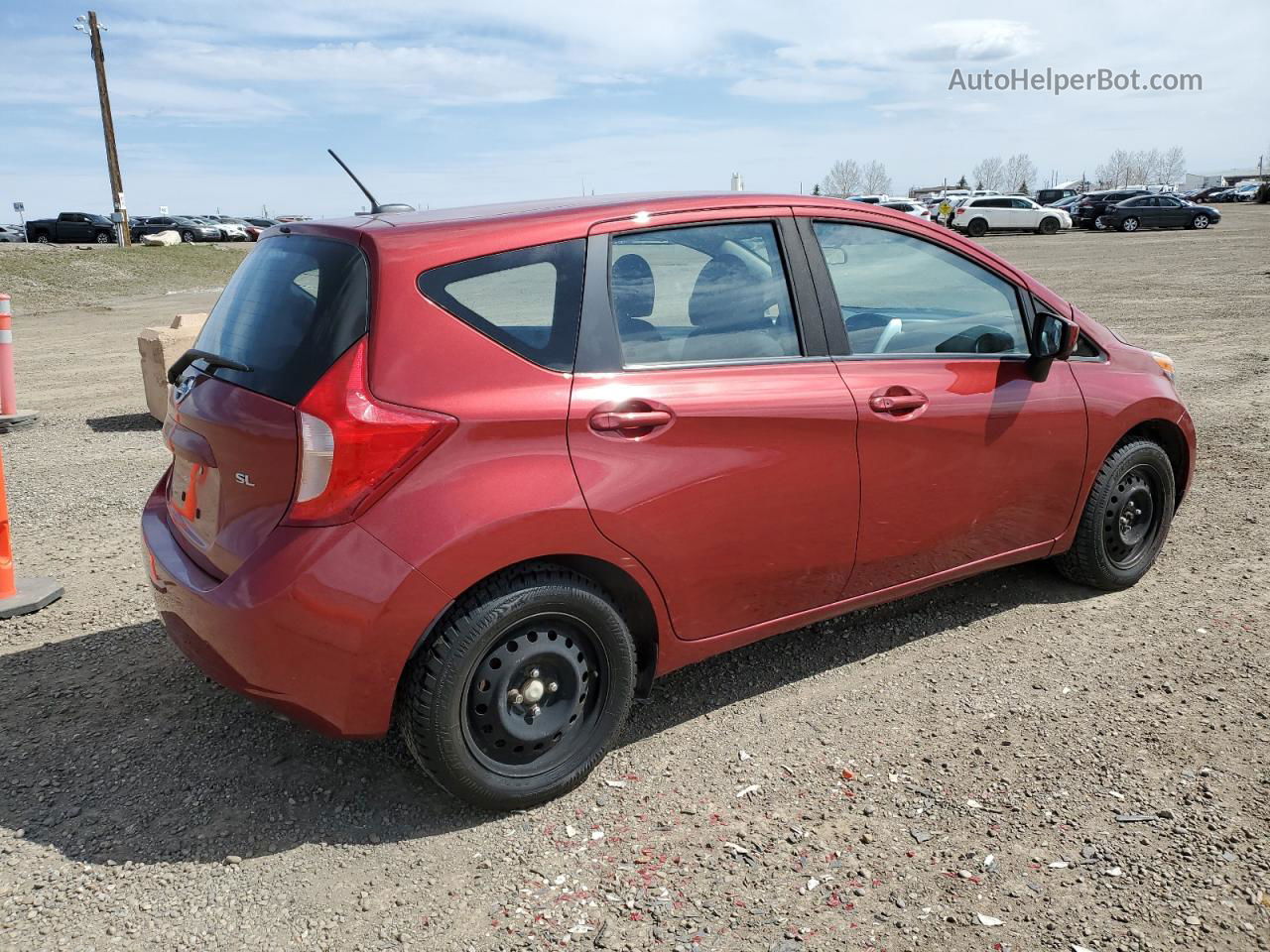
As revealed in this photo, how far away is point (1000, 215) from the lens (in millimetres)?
45062

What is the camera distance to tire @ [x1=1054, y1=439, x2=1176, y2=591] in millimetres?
4449

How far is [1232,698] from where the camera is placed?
12.1 ft

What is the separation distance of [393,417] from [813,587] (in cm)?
163

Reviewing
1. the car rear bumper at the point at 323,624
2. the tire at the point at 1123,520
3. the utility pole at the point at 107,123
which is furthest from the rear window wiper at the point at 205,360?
the utility pole at the point at 107,123

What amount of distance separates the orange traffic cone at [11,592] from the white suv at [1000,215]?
44441 millimetres

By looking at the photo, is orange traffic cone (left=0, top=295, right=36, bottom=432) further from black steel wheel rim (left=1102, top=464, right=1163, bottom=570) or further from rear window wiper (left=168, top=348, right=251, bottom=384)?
black steel wheel rim (left=1102, top=464, right=1163, bottom=570)

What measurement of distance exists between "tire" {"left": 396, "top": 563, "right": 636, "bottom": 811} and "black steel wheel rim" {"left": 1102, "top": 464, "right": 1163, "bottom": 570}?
244 cm

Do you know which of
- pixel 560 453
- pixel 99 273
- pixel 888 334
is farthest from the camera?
pixel 99 273

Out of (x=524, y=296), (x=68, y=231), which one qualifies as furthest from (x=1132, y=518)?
(x=68, y=231)

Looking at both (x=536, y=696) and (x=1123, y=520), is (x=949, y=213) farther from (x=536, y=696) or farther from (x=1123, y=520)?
(x=536, y=696)

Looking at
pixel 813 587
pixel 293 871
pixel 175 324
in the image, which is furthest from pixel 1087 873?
pixel 175 324

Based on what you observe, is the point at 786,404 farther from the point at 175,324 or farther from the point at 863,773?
the point at 175,324

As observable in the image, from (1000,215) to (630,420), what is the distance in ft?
151

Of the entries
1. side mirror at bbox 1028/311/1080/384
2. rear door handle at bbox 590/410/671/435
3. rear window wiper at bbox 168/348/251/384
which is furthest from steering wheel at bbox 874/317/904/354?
rear window wiper at bbox 168/348/251/384
